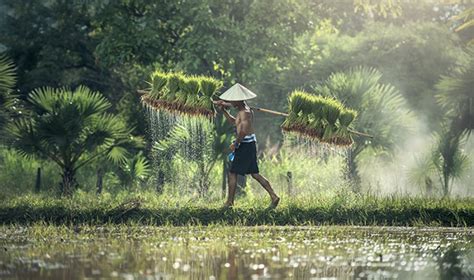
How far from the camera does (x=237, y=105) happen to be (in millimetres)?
19594

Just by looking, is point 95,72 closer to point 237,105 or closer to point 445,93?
point 445,93

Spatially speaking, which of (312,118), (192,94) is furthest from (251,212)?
(192,94)

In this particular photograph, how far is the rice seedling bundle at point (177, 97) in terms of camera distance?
64.7 ft

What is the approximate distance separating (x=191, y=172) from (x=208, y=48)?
13.0ft

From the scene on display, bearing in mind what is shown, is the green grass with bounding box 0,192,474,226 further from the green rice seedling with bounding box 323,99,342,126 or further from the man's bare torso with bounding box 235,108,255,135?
the green rice seedling with bounding box 323,99,342,126

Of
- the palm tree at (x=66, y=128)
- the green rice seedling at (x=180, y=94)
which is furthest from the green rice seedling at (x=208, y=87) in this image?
the palm tree at (x=66, y=128)

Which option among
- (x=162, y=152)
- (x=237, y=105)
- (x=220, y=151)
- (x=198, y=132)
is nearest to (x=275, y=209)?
(x=237, y=105)

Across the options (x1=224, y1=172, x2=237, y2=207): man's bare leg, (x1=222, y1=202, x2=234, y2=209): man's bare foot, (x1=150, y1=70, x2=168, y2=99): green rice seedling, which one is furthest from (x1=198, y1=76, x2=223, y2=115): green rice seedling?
(x1=222, y1=202, x2=234, y2=209): man's bare foot

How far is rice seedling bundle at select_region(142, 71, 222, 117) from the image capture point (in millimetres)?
19734

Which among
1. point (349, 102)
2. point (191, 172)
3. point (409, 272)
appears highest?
point (349, 102)

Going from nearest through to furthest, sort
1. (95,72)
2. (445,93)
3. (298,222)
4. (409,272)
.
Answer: (409,272) → (298,222) → (445,93) → (95,72)

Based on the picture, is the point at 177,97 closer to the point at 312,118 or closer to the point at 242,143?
the point at 242,143

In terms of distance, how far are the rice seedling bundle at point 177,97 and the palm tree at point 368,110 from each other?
6.09 metres

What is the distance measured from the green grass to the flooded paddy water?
0.91 meters
